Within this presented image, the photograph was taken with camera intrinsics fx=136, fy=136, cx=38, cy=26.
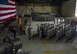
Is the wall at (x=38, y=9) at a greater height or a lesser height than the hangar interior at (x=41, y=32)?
greater

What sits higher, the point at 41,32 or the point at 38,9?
the point at 38,9

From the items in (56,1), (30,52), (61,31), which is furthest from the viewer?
(56,1)

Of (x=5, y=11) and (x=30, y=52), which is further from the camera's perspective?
(x=5, y=11)

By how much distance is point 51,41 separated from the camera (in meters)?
5.92

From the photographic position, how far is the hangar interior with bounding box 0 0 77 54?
4026mm

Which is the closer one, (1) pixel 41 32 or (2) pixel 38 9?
(1) pixel 41 32

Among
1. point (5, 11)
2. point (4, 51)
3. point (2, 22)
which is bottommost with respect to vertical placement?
point (4, 51)

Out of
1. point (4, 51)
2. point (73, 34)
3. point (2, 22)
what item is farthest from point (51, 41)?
point (4, 51)

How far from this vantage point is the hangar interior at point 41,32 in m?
4.03

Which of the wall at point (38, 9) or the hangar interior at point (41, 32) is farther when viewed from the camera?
the wall at point (38, 9)

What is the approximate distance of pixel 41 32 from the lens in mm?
6312

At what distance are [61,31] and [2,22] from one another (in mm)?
2719

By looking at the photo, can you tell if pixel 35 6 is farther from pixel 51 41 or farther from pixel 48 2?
pixel 51 41

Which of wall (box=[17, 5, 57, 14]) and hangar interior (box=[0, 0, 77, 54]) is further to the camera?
wall (box=[17, 5, 57, 14])
